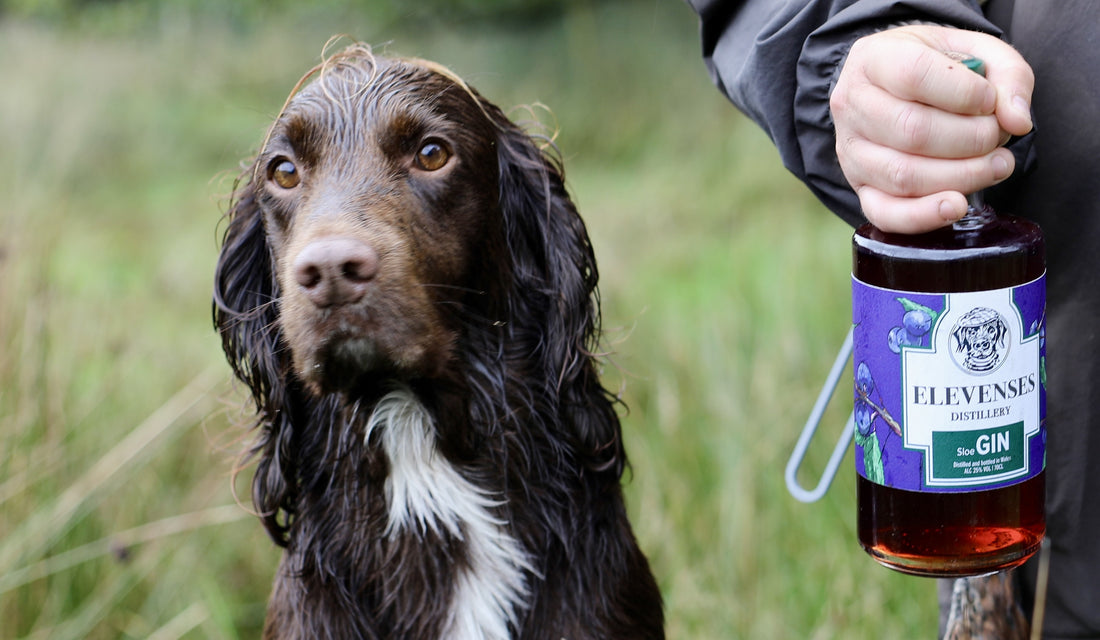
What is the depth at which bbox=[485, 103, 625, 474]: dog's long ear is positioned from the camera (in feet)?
7.39

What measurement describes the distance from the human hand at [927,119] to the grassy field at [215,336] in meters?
0.86

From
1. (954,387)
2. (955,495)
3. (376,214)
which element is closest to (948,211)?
(954,387)

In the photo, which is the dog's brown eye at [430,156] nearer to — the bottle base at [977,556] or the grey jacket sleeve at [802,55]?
the grey jacket sleeve at [802,55]

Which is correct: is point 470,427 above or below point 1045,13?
below

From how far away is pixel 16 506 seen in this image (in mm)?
3221

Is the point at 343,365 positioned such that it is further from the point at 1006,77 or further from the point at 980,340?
the point at 1006,77

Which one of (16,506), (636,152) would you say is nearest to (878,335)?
(16,506)

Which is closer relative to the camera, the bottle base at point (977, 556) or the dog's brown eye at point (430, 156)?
the bottle base at point (977, 556)

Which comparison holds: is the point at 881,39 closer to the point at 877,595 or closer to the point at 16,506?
the point at 877,595

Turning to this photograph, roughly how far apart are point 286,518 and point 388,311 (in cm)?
74

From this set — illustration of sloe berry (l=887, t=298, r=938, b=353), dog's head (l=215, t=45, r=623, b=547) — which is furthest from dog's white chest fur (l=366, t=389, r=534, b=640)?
illustration of sloe berry (l=887, t=298, r=938, b=353)

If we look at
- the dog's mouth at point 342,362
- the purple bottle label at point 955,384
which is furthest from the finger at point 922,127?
the dog's mouth at point 342,362

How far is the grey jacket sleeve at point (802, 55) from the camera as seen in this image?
1875 millimetres

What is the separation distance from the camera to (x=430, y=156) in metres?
2.08
